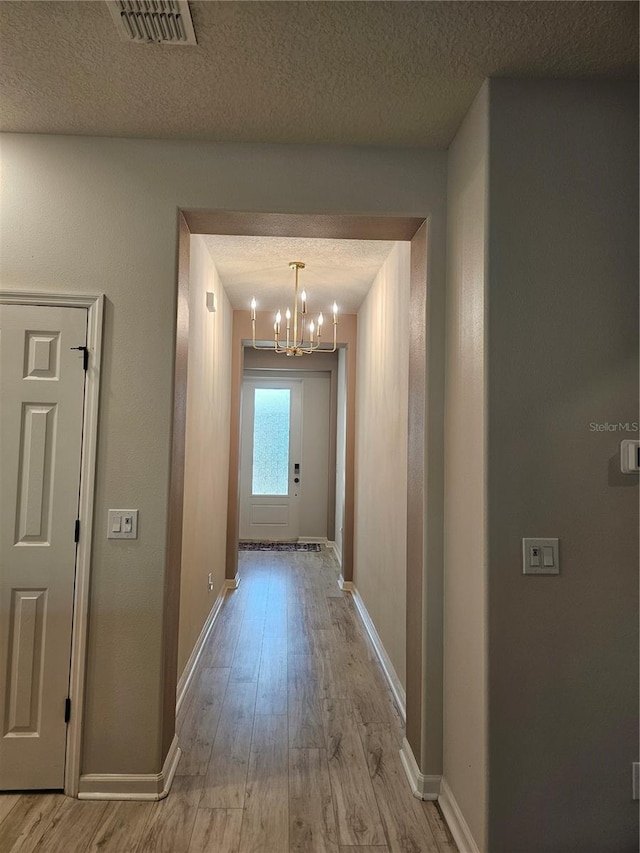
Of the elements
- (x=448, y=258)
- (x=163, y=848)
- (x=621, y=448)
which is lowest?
(x=163, y=848)

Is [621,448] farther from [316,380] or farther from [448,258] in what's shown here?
[316,380]

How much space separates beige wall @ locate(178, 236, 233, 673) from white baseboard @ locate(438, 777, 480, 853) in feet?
4.97

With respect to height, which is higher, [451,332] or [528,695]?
[451,332]

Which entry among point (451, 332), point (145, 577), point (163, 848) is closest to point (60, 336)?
point (145, 577)

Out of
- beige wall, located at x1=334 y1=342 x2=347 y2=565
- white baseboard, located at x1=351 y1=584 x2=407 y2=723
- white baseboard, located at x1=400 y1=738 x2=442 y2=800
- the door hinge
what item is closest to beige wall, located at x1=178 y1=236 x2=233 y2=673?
the door hinge

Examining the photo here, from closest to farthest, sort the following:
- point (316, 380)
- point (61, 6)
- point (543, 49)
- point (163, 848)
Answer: point (61, 6) → point (543, 49) → point (163, 848) → point (316, 380)

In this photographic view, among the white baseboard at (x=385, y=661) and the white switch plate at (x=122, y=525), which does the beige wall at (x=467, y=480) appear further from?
the white switch plate at (x=122, y=525)

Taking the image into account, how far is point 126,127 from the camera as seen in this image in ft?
7.43

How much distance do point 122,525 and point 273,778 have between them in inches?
50.7

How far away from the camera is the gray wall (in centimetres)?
180

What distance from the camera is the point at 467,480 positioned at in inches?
80.0

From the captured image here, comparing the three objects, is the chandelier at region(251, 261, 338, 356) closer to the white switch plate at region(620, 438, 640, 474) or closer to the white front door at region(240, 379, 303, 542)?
the white front door at region(240, 379, 303, 542)

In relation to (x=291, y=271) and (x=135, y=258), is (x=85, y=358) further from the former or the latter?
(x=291, y=271)

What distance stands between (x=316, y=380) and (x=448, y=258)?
560 centimetres
